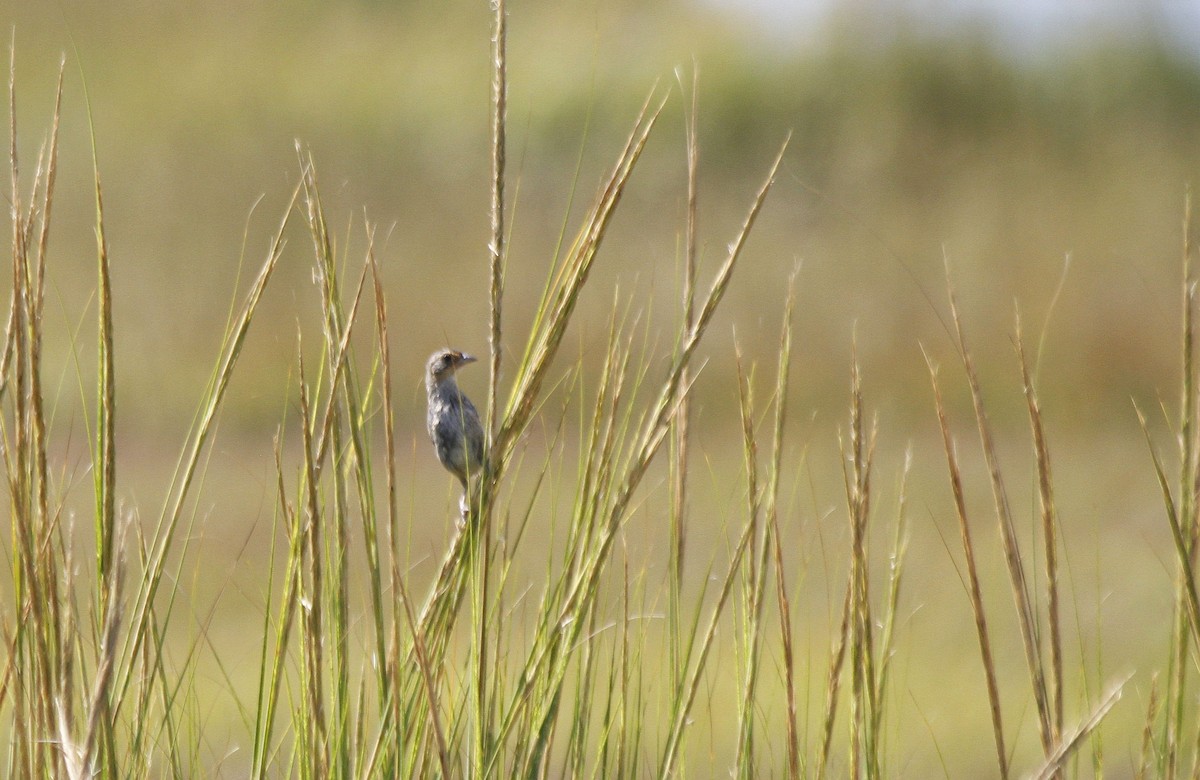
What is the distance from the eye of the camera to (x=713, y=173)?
938cm

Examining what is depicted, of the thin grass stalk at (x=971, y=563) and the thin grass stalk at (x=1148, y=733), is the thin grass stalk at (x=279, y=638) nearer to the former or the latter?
the thin grass stalk at (x=971, y=563)

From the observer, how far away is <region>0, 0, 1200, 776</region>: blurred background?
8.30m

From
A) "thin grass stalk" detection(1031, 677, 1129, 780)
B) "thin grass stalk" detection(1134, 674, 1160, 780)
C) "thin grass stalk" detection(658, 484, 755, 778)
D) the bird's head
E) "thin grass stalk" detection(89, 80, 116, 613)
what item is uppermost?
"thin grass stalk" detection(89, 80, 116, 613)

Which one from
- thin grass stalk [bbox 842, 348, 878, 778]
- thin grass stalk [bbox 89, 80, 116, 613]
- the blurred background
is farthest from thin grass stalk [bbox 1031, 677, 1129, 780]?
the blurred background

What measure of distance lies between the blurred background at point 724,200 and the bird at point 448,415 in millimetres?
4769

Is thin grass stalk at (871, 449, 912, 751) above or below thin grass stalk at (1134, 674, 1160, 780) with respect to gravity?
above

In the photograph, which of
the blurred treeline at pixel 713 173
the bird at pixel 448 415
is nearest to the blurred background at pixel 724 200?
the blurred treeline at pixel 713 173

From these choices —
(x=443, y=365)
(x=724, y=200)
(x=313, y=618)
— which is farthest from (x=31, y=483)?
(x=724, y=200)

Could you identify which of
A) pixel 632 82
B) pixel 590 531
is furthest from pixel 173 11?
pixel 590 531

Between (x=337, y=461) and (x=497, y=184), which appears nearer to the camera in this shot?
(x=497, y=184)

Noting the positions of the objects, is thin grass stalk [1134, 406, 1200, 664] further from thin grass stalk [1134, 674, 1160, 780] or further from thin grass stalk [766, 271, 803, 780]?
thin grass stalk [766, 271, 803, 780]

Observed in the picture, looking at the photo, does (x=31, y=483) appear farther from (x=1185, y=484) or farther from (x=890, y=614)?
(x=1185, y=484)

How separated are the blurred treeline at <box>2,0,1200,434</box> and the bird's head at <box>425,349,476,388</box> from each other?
5210mm

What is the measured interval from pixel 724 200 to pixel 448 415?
22.0 ft
